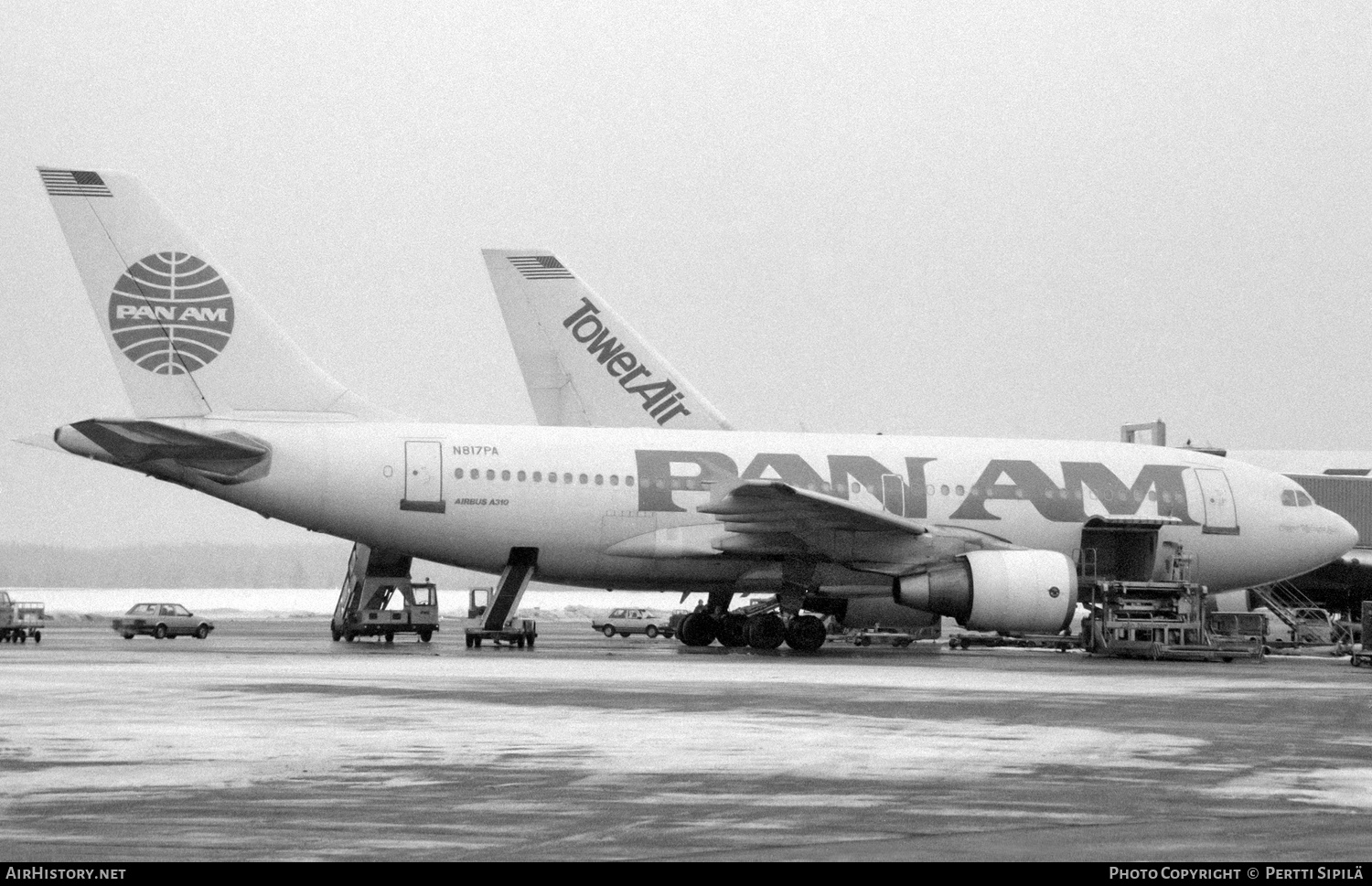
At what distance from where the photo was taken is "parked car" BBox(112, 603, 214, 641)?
41656mm

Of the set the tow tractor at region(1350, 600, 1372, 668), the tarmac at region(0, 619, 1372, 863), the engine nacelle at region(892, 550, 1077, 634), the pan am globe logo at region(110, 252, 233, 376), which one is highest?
the pan am globe logo at region(110, 252, 233, 376)

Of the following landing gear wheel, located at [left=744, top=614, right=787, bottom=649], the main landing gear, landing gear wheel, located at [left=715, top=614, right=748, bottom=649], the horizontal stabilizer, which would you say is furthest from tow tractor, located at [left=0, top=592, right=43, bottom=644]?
landing gear wheel, located at [left=744, top=614, right=787, bottom=649]

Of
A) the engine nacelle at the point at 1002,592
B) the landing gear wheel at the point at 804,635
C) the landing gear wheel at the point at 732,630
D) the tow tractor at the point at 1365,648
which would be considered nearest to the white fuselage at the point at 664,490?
the landing gear wheel at the point at 732,630

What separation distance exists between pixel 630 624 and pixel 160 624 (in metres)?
13.5

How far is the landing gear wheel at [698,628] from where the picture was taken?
31.0 meters

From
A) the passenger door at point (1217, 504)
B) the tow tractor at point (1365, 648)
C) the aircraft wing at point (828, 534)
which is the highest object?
the passenger door at point (1217, 504)

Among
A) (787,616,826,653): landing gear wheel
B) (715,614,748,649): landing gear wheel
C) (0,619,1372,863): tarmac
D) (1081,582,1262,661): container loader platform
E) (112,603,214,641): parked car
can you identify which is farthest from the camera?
(112,603,214,641): parked car

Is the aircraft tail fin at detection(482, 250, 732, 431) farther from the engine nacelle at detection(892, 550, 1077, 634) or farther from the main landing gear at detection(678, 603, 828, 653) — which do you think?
the engine nacelle at detection(892, 550, 1077, 634)

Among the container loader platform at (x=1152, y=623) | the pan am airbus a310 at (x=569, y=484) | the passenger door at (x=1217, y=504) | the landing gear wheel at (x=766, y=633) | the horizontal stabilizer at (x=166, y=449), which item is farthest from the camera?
the passenger door at (x=1217, y=504)

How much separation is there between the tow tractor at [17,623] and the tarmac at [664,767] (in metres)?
16.2

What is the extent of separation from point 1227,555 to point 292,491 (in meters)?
18.4

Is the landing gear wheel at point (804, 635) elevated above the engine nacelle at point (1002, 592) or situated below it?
below

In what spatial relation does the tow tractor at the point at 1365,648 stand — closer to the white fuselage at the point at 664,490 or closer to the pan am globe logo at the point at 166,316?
the white fuselage at the point at 664,490

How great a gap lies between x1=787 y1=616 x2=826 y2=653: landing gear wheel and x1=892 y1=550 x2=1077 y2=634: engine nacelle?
6.07ft
